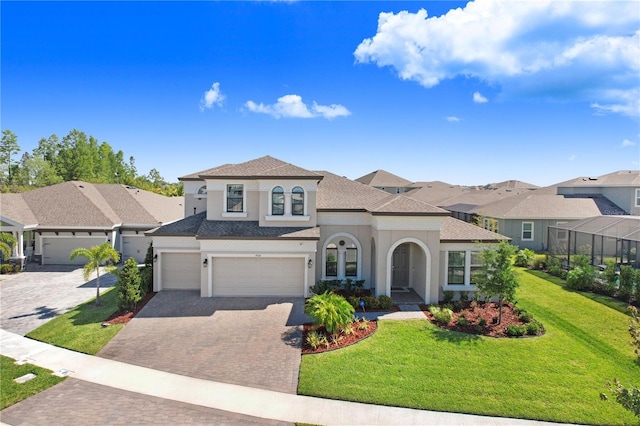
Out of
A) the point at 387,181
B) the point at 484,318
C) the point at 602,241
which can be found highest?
the point at 387,181

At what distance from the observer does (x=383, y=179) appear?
2395 inches

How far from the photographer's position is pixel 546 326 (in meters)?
13.9

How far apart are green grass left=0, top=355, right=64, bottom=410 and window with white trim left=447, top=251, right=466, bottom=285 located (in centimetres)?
1550

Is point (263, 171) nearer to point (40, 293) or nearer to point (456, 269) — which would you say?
point (456, 269)

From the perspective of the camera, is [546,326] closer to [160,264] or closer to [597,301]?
[597,301]

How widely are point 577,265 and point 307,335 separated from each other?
62.3ft

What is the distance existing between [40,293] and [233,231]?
1139 cm

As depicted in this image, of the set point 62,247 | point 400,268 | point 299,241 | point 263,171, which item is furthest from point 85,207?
point 400,268

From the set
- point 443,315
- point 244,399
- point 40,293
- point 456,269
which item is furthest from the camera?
point 40,293

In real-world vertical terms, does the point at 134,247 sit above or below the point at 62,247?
below

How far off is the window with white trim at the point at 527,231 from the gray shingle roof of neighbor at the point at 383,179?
29000 mm

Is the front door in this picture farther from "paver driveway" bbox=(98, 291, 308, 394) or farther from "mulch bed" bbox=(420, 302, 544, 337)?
"paver driveway" bbox=(98, 291, 308, 394)

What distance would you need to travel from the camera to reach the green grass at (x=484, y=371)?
8977 mm

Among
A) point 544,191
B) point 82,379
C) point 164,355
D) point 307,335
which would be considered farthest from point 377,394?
point 544,191
